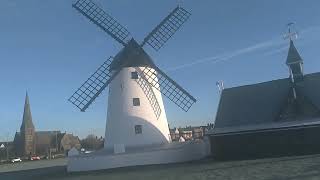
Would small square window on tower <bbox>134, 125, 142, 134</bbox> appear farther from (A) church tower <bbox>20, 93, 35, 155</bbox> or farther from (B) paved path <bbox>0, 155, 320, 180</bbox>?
(A) church tower <bbox>20, 93, 35, 155</bbox>

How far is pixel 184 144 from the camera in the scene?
32.6m

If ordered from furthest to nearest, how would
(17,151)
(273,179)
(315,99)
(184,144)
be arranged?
(17,151)
(184,144)
(315,99)
(273,179)

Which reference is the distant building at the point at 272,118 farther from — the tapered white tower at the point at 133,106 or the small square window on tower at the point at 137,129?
the small square window on tower at the point at 137,129

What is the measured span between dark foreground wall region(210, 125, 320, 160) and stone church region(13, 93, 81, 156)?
93718 millimetres

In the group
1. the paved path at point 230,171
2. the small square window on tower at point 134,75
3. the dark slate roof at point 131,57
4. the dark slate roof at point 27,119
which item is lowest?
the paved path at point 230,171

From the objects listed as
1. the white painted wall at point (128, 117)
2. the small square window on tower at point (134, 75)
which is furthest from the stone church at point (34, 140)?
the small square window on tower at point (134, 75)

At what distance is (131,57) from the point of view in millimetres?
33344

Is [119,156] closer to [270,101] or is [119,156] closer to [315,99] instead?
[270,101]

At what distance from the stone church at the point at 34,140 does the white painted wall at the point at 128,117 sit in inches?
3567

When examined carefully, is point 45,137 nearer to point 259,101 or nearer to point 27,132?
point 27,132

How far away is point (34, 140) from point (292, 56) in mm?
103523

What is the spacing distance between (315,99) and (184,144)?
8735 mm

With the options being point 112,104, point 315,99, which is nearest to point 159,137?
point 112,104

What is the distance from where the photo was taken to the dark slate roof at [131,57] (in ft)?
109
